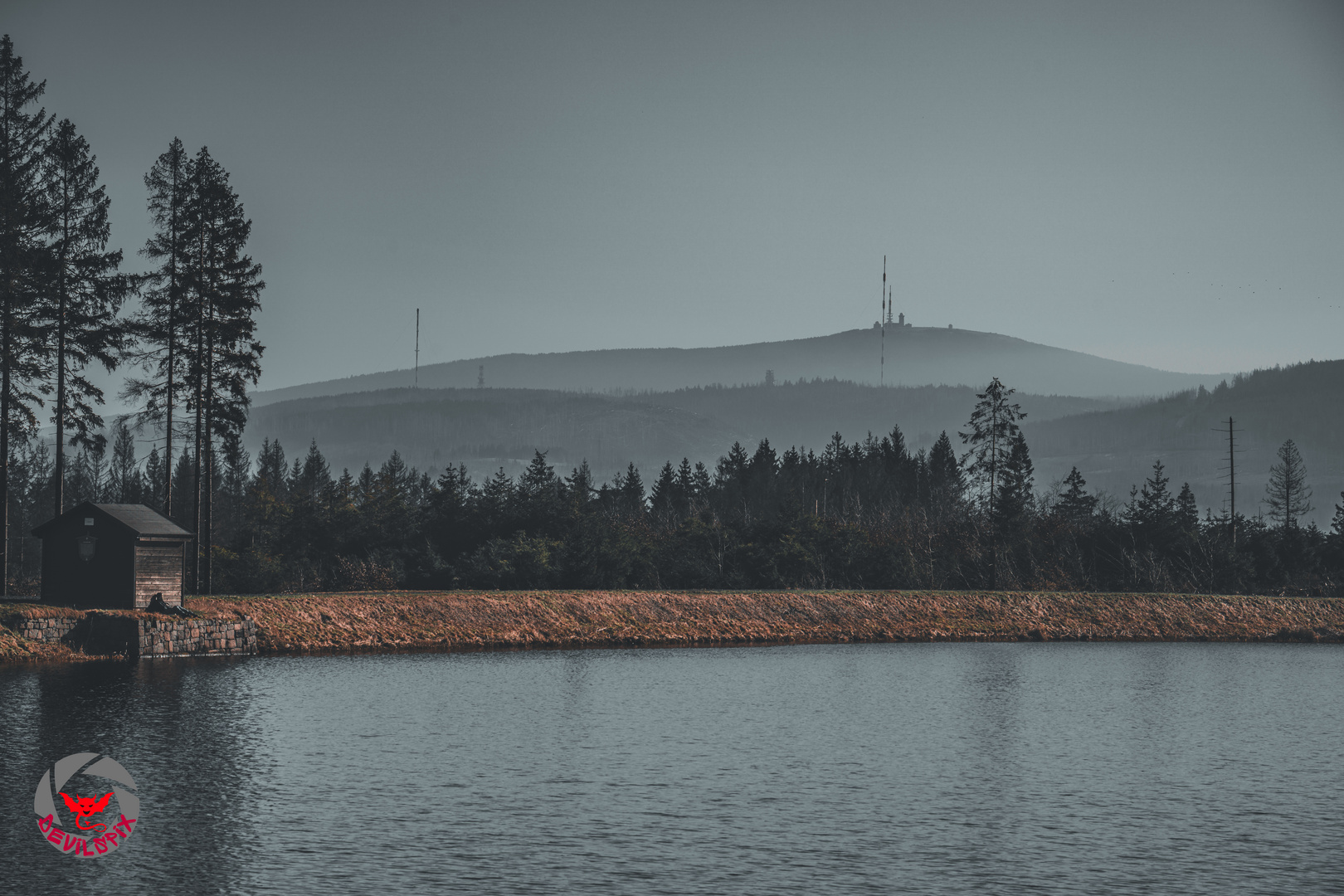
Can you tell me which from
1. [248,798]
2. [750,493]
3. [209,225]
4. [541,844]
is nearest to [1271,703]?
[541,844]

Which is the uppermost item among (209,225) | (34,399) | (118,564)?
(209,225)

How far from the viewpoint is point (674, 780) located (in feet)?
79.3

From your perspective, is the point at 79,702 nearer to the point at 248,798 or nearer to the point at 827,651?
the point at 248,798

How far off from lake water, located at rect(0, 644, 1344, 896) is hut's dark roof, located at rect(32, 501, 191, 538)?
21.7ft

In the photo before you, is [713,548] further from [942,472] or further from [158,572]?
[942,472]

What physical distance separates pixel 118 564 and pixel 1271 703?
131 feet

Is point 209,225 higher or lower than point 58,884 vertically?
higher

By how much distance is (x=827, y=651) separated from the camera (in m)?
52.8

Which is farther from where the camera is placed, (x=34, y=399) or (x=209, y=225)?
(x=209, y=225)

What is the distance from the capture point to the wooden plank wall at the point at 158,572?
44906 mm

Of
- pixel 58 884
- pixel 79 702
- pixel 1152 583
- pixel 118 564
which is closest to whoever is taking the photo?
pixel 58 884

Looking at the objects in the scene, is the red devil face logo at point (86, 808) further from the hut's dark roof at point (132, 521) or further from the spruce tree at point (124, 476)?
the spruce tree at point (124, 476)

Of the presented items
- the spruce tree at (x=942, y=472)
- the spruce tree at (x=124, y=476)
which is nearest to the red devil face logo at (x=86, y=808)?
the spruce tree at (x=124, y=476)

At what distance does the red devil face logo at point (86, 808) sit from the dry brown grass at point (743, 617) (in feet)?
79.8
